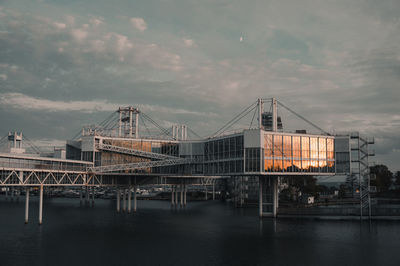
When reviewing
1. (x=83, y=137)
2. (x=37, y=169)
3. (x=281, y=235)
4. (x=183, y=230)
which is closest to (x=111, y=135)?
(x=83, y=137)

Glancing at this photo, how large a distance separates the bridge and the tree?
69.3 m

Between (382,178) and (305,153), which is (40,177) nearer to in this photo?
(305,153)

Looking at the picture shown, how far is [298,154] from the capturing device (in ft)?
315

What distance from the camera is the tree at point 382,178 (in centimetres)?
16373

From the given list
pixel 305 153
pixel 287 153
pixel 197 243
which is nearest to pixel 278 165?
pixel 287 153

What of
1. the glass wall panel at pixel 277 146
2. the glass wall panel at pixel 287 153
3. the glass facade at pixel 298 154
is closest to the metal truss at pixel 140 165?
the glass facade at pixel 298 154

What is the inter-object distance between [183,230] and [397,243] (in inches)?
1593

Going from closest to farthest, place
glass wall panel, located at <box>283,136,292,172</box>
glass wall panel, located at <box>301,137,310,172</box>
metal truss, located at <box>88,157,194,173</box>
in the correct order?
glass wall panel, located at <box>283,136,292,172</box> → glass wall panel, located at <box>301,137,310,172</box> → metal truss, located at <box>88,157,194,173</box>

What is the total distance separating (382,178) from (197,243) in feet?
445

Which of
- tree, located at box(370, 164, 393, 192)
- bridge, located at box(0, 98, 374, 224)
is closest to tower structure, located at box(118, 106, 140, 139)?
bridge, located at box(0, 98, 374, 224)

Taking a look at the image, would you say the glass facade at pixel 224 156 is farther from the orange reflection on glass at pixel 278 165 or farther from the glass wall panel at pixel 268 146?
the orange reflection on glass at pixel 278 165

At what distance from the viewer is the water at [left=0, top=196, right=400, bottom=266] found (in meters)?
51.6

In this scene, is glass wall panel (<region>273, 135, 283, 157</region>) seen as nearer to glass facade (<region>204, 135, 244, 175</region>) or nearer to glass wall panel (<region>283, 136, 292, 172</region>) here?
glass wall panel (<region>283, 136, 292, 172</region>)

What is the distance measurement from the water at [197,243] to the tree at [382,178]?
81.2 metres
